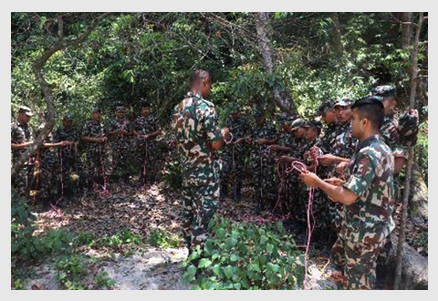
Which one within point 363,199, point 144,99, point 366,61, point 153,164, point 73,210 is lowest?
point 73,210

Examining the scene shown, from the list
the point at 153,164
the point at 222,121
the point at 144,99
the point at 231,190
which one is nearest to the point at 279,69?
the point at 222,121

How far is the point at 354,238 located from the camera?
11.9 feet

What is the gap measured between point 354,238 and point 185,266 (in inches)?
81.8

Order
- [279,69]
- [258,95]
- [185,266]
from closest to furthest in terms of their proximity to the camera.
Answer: [185,266], [279,69], [258,95]

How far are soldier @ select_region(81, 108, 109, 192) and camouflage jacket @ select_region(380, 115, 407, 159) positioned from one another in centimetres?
616

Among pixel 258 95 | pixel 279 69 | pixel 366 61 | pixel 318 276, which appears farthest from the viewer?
pixel 366 61

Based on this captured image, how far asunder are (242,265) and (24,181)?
14.9 ft

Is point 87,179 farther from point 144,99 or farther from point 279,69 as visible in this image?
point 279,69

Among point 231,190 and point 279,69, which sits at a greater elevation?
point 279,69

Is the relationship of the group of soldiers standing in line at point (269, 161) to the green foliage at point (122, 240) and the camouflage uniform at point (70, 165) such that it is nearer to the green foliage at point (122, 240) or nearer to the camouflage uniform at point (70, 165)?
the camouflage uniform at point (70, 165)

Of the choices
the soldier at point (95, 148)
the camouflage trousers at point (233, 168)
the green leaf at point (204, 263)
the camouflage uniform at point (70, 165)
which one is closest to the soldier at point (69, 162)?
the camouflage uniform at point (70, 165)

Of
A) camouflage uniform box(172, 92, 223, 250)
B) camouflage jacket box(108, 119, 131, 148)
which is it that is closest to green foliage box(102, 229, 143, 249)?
camouflage uniform box(172, 92, 223, 250)

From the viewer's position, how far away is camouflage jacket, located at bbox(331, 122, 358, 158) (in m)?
5.46

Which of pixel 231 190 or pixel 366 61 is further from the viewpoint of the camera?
pixel 366 61
